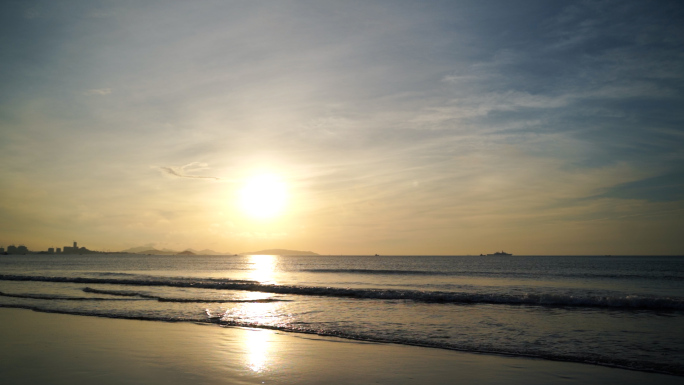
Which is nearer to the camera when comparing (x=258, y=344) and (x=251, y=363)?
(x=251, y=363)

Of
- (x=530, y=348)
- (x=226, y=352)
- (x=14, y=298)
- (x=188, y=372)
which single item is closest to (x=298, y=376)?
(x=188, y=372)

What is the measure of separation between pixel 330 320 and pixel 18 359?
1025cm

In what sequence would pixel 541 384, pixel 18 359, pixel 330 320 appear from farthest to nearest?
pixel 330 320, pixel 18 359, pixel 541 384

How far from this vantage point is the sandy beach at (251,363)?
329 inches

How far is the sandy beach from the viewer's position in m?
8.35

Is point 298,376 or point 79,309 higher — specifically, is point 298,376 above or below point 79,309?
above

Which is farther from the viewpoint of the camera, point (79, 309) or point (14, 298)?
point (14, 298)

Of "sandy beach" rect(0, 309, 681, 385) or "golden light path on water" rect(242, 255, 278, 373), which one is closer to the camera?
"sandy beach" rect(0, 309, 681, 385)

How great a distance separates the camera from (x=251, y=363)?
953 centimetres

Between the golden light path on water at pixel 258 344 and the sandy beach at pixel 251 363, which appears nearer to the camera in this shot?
the sandy beach at pixel 251 363

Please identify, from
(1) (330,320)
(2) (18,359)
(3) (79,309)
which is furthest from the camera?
(3) (79,309)

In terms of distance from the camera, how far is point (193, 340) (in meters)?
12.4

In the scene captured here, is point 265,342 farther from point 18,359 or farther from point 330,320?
point 18,359

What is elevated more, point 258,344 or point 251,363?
point 251,363
